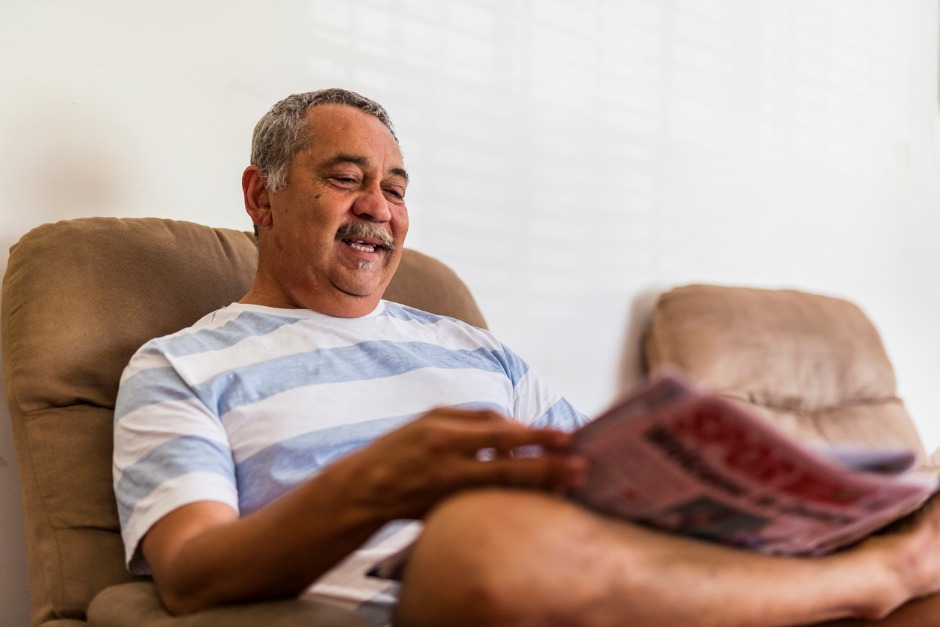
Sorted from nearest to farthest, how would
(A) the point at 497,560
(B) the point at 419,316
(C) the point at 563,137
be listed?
1. (A) the point at 497,560
2. (B) the point at 419,316
3. (C) the point at 563,137

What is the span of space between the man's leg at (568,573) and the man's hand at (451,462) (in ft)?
0.08

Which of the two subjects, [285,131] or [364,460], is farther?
[285,131]

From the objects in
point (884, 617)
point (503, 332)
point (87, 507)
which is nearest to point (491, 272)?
point (503, 332)

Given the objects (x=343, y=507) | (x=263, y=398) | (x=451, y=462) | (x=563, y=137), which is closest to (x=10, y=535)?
(x=263, y=398)

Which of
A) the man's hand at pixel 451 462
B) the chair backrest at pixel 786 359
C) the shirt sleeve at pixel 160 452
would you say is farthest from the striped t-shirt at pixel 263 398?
the chair backrest at pixel 786 359

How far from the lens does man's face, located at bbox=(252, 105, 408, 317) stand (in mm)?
1341

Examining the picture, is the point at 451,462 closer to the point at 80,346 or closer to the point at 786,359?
the point at 80,346

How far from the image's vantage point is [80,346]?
3.93ft

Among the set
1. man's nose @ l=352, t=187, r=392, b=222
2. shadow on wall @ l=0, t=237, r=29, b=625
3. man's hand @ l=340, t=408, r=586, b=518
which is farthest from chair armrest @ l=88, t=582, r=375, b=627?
man's nose @ l=352, t=187, r=392, b=222

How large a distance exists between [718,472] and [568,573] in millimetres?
122

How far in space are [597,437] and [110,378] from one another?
81 centimetres

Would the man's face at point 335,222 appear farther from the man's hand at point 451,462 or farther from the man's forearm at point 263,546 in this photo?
the man's hand at point 451,462

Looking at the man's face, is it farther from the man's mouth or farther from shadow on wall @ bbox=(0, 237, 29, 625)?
shadow on wall @ bbox=(0, 237, 29, 625)

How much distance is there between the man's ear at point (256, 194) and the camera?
1420 millimetres
